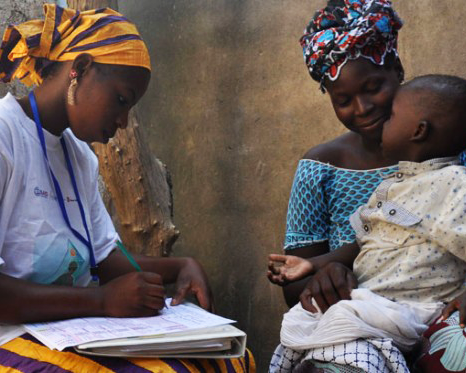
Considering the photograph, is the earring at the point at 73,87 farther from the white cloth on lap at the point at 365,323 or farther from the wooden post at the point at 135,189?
the wooden post at the point at 135,189

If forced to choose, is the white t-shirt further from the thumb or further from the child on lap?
the child on lap

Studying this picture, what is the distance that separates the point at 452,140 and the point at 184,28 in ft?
8.21

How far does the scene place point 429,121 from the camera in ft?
6.46

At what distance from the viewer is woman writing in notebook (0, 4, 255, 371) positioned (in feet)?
6.03

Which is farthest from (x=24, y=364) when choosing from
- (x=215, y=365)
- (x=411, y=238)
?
(x=411, y=238)

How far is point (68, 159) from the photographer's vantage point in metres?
2.18

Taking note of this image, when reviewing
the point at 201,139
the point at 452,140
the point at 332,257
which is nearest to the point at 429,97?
the point at 452,140

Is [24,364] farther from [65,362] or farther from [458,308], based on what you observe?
[458,308]

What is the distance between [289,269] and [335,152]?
1.96 ft

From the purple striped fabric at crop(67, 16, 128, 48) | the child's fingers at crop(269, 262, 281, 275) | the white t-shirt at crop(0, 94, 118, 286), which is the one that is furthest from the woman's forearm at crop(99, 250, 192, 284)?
the purple striped fabric at crop(67, 16, 128, 48)

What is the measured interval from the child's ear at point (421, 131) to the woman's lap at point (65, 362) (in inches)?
35.7

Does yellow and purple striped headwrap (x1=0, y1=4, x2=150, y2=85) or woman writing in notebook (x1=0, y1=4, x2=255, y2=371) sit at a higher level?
yellow and purple striped headwrap (x1=0, y1=4, x2=150, y2=85)

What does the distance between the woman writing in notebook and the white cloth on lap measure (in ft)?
1.16

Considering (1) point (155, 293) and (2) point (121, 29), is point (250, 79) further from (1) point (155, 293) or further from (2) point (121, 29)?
(1) point (155, 293)
